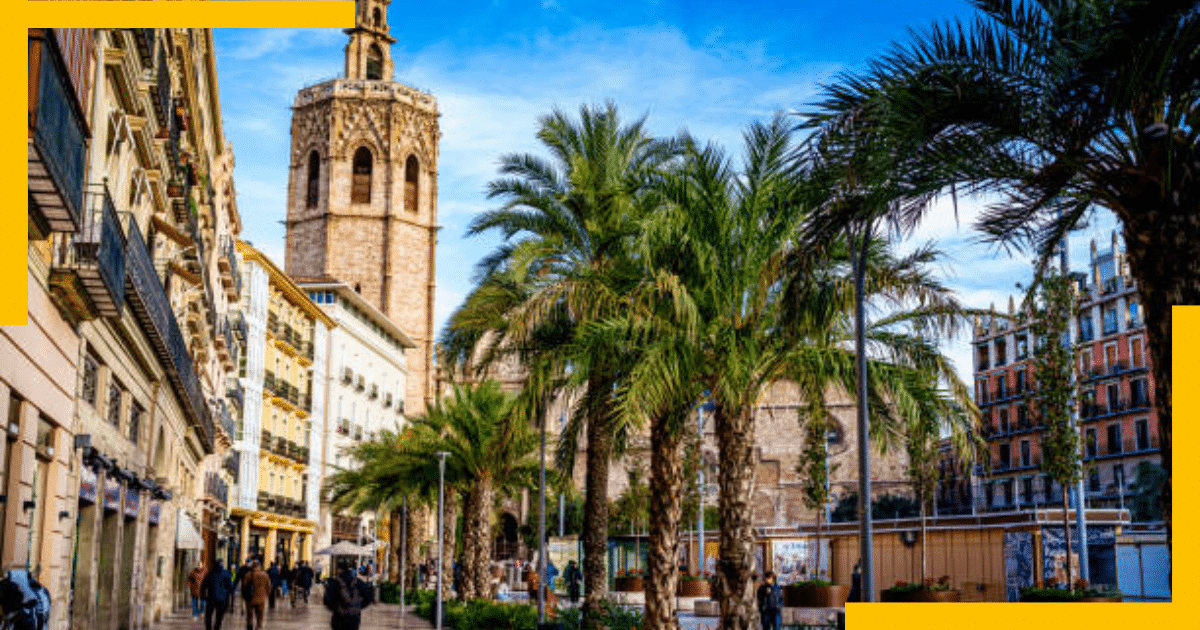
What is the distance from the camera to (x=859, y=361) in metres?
14.7

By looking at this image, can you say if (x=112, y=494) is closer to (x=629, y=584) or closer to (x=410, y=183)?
(x=629, y=584)

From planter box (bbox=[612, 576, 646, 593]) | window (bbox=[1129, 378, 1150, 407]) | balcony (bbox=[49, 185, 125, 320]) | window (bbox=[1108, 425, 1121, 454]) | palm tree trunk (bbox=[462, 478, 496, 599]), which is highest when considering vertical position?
window (bbox=[1129, 378, 1150, 407])

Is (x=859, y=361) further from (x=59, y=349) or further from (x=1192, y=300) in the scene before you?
(x=59, y=349)

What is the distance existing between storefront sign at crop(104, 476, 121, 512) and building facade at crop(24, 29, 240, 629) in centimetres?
5

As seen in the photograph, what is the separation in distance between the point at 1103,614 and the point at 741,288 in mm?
12463

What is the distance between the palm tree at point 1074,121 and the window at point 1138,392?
72966mm

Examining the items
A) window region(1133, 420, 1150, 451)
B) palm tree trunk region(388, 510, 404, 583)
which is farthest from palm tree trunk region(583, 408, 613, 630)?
window region(1133, 420, 1150, 451)

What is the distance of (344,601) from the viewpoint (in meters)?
17.0

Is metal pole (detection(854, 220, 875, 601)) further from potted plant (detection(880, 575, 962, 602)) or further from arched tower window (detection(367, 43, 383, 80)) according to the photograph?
arched tower window (detection(367, 43, 383, 80))

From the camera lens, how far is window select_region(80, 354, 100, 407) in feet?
59.9

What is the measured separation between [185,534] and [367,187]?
191ft

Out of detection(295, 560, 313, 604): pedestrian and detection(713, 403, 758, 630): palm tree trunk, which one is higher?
detection(713, 403, 758, 630): palm tree trunk

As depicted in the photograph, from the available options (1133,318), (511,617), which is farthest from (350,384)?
(511,617)

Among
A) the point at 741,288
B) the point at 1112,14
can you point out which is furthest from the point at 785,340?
the point at 1112,14
